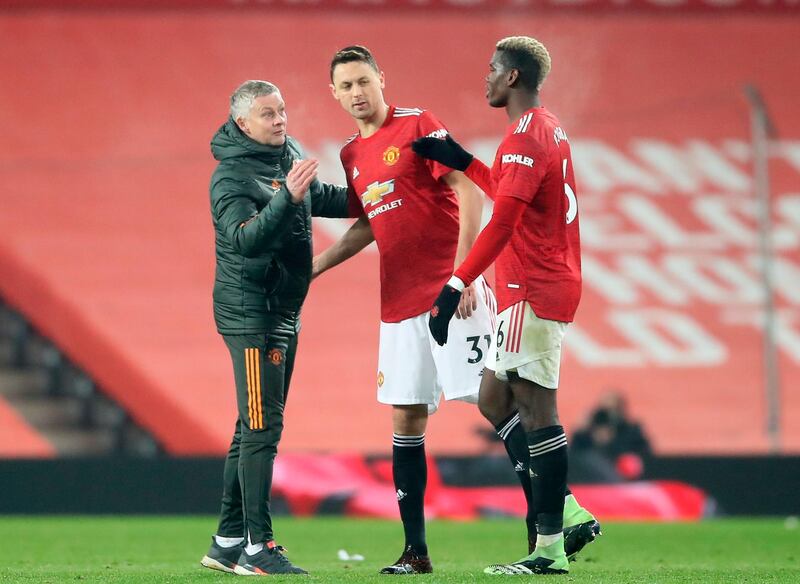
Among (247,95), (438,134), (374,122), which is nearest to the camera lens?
(247,95)

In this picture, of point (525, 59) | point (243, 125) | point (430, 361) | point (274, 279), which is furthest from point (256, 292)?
point (525, 59)

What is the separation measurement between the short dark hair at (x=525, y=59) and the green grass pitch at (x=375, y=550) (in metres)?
1.93

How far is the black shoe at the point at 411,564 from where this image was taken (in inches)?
203

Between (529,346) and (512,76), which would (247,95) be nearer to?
(512,76)

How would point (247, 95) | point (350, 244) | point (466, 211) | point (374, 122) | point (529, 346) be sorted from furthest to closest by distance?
point (350, 244) → point (374, 122) → point (466, 211) → point (247, 95) → point (529, 346)

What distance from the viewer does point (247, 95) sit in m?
5.21

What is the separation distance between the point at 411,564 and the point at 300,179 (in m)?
1.65

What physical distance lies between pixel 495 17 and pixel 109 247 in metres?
5.26

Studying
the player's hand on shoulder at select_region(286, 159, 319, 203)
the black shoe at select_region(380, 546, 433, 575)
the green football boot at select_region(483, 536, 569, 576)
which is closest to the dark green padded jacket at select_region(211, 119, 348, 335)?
the player's hand on shoulder at select_region(286, 159, 319, 203)

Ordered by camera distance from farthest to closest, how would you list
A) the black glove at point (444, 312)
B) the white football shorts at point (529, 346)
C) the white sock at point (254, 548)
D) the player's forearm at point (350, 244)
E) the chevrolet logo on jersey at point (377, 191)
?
the player's forearm at point (350, 244), the chevrolet logo on jersey at point (377, 191), the white sock at point (254, 548), the white football shorts at point (529, 346), the black glove at point (444, 312)

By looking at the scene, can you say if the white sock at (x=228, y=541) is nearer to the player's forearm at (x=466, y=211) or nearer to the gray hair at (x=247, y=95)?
the player's forearm at (x=466, y=211)

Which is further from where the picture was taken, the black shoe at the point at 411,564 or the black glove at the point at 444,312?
the black shoe at the point at 411,564

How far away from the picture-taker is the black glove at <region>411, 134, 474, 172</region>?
17.3ft

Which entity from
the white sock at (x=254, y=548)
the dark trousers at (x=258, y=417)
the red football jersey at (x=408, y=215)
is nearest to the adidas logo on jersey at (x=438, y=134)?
the red football jersey at (x=408, y=215)
